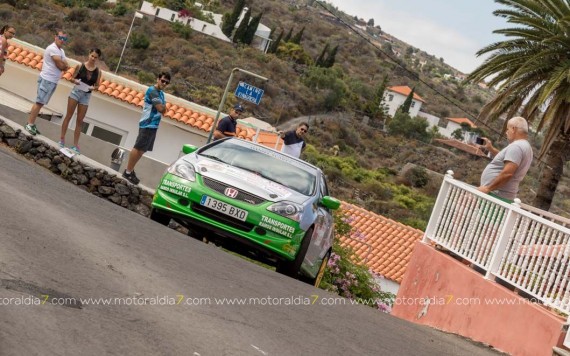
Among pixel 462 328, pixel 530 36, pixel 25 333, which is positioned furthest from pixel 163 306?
pixel 530 36

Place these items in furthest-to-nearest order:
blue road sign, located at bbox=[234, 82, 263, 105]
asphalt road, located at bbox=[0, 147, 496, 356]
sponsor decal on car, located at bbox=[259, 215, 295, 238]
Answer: blue road sign, located at bbox=[234, 82, 263, 105] < sponsor decal on car, located at bbox=[259, 215, 295, 238] < asphalt road, located at bbox=[0, 147, 496, 356]

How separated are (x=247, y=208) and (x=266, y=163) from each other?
146 cm

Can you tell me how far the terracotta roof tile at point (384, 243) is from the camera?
34.9m

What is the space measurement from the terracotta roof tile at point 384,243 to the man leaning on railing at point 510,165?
21352mm

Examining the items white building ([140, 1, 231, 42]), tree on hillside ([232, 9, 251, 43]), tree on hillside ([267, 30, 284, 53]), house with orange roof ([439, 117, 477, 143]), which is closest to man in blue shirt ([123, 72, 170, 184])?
white building ([140, 1, 231, 42])

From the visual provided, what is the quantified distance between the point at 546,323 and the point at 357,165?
74382 millimetres

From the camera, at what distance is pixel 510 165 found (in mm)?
12391

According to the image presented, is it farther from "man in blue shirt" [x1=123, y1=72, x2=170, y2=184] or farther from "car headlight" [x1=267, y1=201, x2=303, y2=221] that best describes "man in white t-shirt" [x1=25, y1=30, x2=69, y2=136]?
"car headlight" [x1=267, y1=201, x2=303, y2=221]

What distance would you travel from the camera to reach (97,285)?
6.92 meters

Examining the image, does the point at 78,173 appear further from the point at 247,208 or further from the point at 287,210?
the point at 287,210

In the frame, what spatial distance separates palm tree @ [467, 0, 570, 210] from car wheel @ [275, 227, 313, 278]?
30.8ft

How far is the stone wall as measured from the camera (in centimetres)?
1541

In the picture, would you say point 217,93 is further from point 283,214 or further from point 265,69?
point 283,214

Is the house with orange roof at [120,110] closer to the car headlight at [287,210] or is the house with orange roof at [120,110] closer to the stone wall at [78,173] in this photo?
the stone wall at [78,173]
